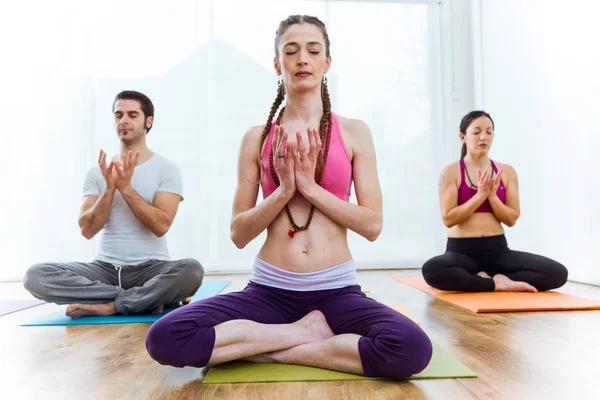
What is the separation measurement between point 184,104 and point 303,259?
367cm

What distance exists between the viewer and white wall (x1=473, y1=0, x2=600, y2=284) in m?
3.77

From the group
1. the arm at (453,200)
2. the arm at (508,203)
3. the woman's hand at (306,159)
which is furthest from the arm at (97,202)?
the arm at (508,203)

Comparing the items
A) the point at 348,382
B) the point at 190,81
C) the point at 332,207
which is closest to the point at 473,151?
the point at 332,207

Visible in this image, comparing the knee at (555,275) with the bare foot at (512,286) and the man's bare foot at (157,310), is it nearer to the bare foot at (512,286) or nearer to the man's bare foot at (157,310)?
the bare foot at (512,286)

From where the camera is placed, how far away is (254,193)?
1.88 m

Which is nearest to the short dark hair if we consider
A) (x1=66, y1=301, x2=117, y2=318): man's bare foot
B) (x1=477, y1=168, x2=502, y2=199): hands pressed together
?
(x1=66, y1=301, x2=117, y2=318): man's bare foot

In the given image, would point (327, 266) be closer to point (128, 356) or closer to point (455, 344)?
point (455, 344)

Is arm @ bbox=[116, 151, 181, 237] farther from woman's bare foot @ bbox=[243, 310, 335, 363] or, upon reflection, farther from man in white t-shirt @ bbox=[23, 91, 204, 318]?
woman's bare foot @ bbox=[243, 310, 335, 363]

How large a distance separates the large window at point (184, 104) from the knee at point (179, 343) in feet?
11.4

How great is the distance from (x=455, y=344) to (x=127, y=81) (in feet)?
13.7

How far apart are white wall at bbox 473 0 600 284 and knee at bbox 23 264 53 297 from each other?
355cm

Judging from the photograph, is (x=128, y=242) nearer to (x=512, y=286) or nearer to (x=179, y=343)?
(x=179, y=343)

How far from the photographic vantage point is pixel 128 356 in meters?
1.83

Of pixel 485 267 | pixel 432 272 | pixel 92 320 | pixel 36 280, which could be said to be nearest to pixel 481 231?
pixel 485 267
